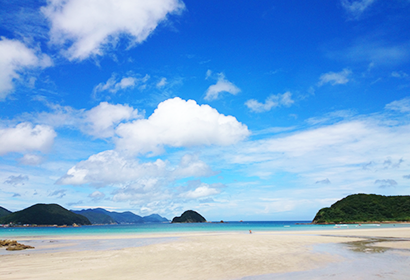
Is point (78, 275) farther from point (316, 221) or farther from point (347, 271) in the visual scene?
point (316, 221)

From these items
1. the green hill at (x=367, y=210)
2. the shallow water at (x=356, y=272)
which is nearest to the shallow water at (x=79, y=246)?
the shallow water at (x=356, y=272)

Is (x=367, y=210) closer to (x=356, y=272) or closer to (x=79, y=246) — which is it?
(x=79, y=246)

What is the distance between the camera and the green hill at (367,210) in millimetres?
146625

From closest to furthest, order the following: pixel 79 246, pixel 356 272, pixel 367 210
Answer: pixel 356 272 < pixel 79 246 < pixel 367 210

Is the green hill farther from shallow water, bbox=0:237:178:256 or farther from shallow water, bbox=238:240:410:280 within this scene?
shallow water, bbox=238:240:410:280

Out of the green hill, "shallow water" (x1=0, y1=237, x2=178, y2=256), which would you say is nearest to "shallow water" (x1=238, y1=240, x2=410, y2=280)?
"shallow water" (x1=0, y1=237, x2=178, y2=256)

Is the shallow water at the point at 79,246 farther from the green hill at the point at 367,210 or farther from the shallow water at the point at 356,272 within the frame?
the green hill at the point at 367,210

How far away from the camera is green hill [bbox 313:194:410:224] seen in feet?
481

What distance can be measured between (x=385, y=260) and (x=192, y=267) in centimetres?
1455

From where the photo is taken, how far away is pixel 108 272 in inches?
647

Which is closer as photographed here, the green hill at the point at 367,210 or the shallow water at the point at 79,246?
the shallow water at the point at 79,246

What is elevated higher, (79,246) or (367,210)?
(367,210)

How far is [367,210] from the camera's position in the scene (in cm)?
15750

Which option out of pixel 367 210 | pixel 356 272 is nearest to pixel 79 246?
pixel 356 272
